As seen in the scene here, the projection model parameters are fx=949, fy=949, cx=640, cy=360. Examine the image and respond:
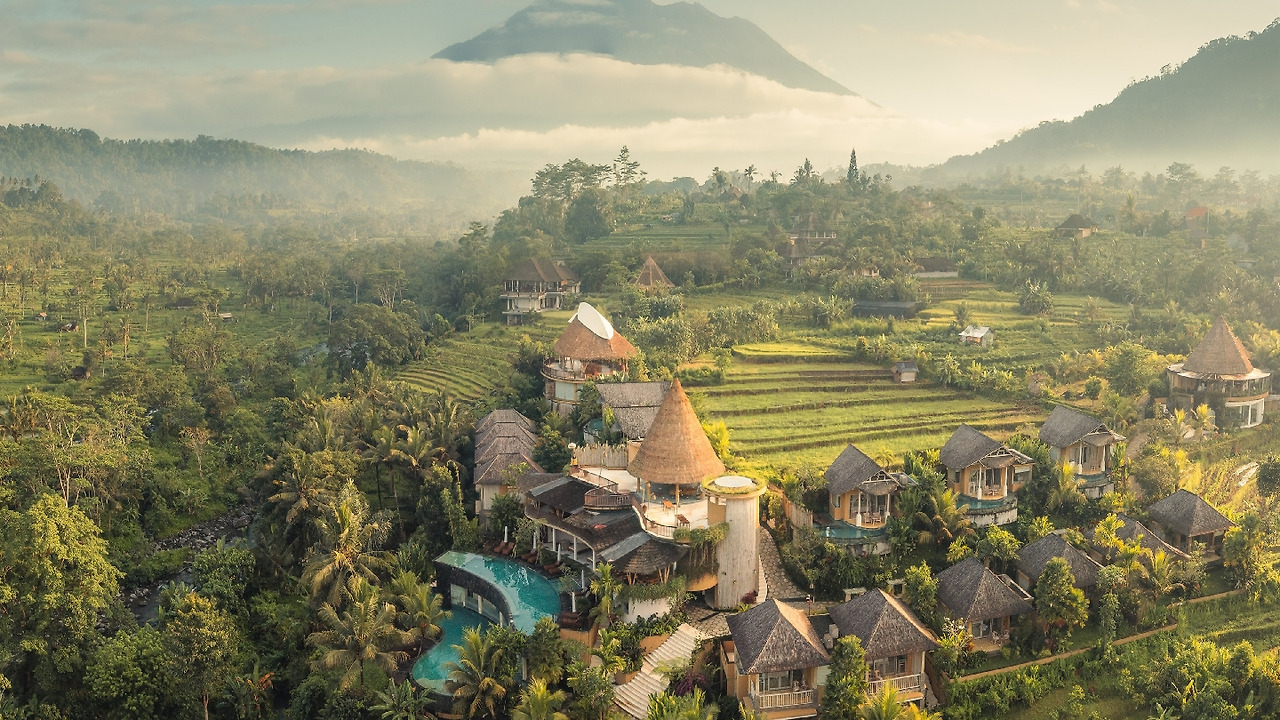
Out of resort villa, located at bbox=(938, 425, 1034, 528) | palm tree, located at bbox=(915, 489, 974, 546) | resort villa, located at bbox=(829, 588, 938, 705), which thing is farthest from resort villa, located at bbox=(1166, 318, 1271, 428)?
resort villa, located at bbox=(829, 588, 938, 705)

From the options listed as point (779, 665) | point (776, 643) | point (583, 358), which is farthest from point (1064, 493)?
point (583, 358)

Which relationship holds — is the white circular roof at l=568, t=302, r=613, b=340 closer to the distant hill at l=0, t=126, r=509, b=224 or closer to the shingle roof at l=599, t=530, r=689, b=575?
the shingle roof at l=599, t=530, r=689, b=575

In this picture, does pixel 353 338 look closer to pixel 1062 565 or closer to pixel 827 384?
pixel 827 384

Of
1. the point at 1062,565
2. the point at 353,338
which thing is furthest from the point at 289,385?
the point at 1062,565

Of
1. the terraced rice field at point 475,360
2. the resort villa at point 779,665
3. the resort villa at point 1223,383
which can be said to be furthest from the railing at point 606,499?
the resort villa at point 1223,383

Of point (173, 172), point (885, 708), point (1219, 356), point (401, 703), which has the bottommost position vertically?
point (401, 703)

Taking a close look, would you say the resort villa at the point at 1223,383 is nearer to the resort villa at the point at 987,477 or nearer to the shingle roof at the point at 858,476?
the resort villa at the point at 987,477

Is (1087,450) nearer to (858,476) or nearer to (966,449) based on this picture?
(966,449)
